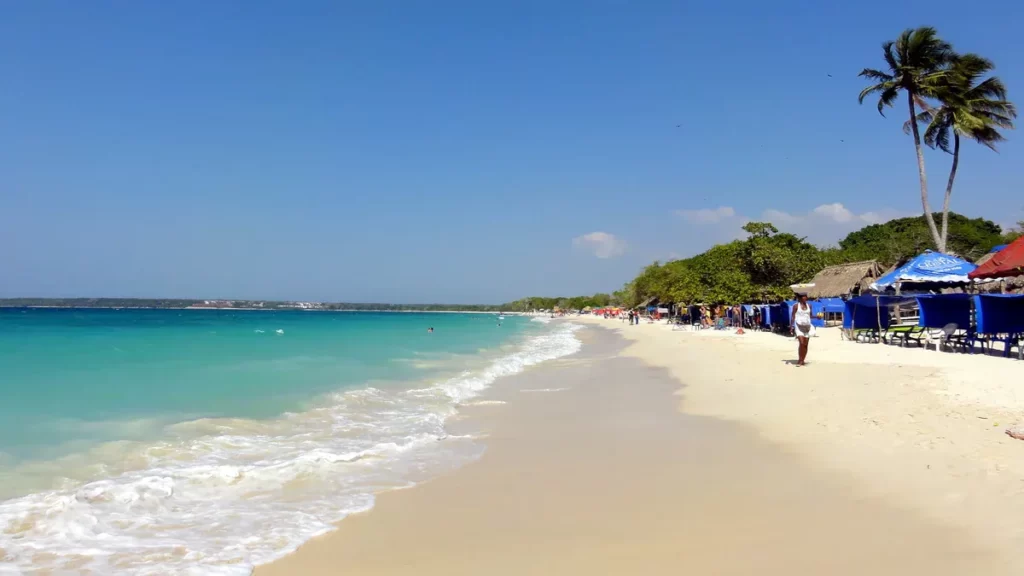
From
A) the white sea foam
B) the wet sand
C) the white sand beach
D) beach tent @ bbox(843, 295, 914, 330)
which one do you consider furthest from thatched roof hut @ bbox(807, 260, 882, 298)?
the white sea foam

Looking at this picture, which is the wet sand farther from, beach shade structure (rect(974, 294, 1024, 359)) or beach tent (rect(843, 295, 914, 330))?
beach tent (rect(843, 295, 914, 330))

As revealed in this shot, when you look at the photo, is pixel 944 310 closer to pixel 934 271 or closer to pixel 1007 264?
pixel 934 271

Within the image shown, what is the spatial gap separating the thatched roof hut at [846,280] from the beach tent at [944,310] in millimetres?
12412

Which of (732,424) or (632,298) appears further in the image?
(632,298)

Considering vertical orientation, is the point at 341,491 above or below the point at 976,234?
below

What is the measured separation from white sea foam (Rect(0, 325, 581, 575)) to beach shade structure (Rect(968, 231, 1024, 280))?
1013 cm

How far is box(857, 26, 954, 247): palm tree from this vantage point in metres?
23.7

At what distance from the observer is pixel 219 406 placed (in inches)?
375

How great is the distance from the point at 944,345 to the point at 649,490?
12244 mm

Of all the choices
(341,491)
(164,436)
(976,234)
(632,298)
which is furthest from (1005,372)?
(632,298)

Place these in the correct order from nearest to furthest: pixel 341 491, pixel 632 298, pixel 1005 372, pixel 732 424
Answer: pixel 341 491 → pixel 732 424 → pixel 1005 372 → pixel 632 298

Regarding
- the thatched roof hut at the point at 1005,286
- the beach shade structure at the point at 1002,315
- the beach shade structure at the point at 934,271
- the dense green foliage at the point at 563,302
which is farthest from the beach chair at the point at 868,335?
the dense green foliage at the point at 563,302

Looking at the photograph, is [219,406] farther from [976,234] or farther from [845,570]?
[976,234]

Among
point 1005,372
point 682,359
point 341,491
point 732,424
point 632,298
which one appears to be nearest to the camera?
point 341,491
